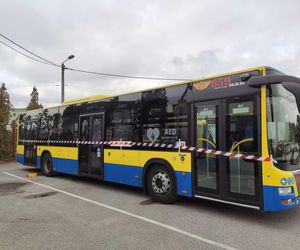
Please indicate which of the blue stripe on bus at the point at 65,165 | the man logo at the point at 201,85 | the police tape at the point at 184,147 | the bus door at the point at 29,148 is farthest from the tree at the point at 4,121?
the man logo at the point at 201,85

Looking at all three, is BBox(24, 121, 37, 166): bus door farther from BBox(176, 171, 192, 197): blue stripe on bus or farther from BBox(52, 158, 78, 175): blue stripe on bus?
BBox(176, 171, 192, 197): blue stripe on bus

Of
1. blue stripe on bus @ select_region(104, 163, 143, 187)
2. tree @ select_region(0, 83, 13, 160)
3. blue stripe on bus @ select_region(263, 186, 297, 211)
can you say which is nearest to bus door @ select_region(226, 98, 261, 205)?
blue stripe on bus @ select_region(263, 186, 297, 211)

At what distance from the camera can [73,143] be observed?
10258mm

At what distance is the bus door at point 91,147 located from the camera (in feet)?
29.6

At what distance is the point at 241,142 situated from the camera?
18.6ft

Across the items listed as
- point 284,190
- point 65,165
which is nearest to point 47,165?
point 65,165

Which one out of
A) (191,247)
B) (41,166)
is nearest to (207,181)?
(191,247)

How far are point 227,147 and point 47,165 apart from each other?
334 inches

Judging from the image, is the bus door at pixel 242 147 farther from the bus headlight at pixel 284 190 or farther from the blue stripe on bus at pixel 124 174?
the blue stripe on bus at pixel 124 174

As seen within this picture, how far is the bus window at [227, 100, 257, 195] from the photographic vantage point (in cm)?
551


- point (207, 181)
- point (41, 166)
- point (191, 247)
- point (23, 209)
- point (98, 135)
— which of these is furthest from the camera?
point (41, 166)

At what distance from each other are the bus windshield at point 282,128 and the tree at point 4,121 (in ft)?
59.5

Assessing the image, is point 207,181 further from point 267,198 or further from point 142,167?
point 142,167

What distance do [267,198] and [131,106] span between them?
424 centimetres
